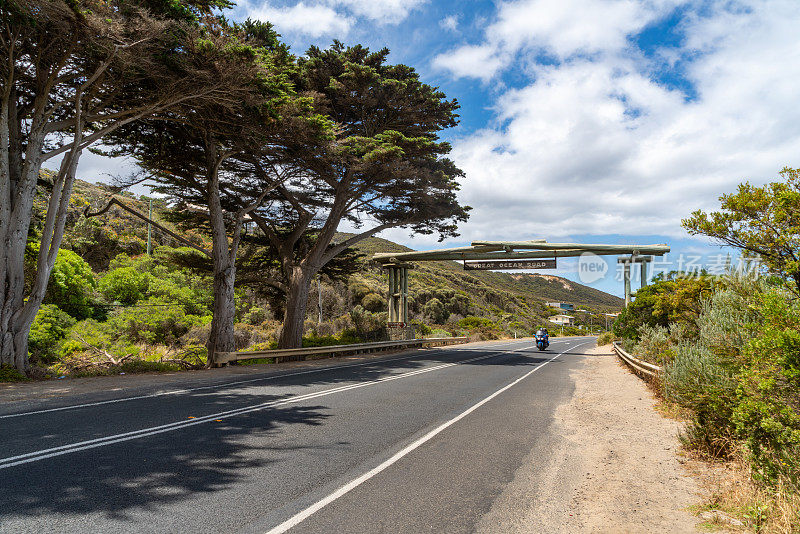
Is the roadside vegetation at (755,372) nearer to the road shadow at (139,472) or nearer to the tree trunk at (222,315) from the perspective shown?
the road shadow at (139,472)

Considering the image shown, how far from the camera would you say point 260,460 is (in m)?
4.98

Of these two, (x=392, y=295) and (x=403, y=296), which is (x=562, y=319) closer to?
(x=403, y=296)

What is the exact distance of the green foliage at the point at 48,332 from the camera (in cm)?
1766

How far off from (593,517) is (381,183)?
16.3 meters

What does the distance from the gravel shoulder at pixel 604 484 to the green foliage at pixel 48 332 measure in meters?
18.7

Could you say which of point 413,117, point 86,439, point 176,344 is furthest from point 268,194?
point 86,439

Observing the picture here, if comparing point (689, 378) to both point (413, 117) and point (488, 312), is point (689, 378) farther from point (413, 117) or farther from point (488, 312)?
point (488, 312)

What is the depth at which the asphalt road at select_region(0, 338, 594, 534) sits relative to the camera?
358 centimetres

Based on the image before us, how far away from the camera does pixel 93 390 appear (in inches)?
370

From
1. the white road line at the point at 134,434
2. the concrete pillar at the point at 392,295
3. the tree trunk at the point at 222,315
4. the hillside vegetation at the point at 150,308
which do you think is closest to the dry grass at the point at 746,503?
the white road line at the point at 134,434

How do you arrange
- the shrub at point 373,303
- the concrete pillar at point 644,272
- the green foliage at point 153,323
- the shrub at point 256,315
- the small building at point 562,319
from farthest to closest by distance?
the small building at point 562,319, the shrub at point 373,303, the shrub at point 256,315, the green foliage at point 153,323, the concrete pillar at point 644,272

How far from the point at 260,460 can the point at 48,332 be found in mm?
20770

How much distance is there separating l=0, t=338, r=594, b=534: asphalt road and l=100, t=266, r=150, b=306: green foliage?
23.8m

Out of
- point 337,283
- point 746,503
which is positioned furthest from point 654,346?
point 337,283
